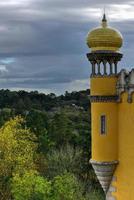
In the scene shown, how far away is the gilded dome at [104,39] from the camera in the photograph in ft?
62.9

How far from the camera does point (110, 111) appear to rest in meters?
19.4

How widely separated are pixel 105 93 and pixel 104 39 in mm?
1766

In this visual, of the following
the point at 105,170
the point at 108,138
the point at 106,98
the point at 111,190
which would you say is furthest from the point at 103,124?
the point at 111,190

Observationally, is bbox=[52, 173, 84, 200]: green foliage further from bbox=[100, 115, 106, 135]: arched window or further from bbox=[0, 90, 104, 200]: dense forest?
bbox=[100, 115, 106, 135]: arched window

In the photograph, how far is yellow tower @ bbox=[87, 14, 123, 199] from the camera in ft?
63.1

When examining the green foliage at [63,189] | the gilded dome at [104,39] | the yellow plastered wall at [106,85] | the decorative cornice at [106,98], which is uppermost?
the gilded dome at [104,39]

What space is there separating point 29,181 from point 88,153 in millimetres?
14250

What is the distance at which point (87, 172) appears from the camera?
1660 inches

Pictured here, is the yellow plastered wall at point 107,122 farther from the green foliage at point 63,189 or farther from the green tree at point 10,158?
the green tree at point 10,158

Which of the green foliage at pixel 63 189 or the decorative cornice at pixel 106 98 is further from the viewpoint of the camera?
the green foliage at pixel 63 189

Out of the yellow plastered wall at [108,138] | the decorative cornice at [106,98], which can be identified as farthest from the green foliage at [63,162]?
the decorative cornice at [106,98]

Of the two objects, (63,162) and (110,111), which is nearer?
(110,111)

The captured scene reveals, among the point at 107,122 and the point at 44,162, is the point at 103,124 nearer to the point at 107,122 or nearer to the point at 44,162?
the point at 107,122

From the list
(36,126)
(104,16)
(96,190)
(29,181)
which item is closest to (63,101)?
(36,126)
